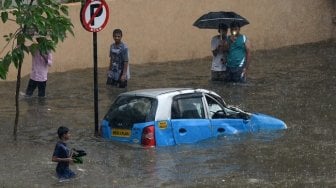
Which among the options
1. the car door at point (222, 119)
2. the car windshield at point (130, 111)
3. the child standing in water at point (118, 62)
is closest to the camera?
the car windshield at point (130, 111)

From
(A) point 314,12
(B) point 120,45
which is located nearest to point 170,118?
(B) point 120,45

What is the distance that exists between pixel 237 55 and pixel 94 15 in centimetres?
633

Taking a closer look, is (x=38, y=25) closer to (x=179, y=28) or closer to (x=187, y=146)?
(x=187, y=146)

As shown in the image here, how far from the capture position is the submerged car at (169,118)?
14.4 m

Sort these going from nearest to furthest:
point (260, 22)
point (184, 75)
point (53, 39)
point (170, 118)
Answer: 1. point (53, 39)
2. point (170, 118)
3. point (184, 75)
4. point (260, 22)

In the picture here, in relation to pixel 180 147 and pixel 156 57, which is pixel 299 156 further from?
pixel 156 57

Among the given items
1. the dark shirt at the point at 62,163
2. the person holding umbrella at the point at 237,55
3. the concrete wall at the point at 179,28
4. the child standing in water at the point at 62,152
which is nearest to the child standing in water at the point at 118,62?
the concrete wall at the point at 179,28

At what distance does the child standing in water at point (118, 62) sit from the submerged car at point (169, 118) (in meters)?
4.92

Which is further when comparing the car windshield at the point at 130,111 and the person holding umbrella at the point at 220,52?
the person holding umbrella at the point at 220,52

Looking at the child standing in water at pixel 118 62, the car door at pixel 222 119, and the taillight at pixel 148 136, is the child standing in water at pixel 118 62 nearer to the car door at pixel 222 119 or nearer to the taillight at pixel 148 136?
the car door at pixel 222 119

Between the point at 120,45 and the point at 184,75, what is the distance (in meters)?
3.37

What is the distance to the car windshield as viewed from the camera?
14.5m

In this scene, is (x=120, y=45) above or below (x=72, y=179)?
above

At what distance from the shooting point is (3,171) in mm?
13055
